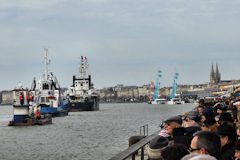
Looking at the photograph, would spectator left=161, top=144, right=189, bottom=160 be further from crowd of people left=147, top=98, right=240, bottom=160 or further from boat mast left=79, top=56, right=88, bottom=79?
boat mast left=79, top=56, right=88, bottom=79

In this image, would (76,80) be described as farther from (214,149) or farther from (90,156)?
(214,149)

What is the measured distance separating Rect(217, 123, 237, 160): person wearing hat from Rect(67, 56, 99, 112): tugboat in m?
123

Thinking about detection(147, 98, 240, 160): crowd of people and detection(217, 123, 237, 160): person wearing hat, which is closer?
detection(147, 98, 240, 160): crowd of people

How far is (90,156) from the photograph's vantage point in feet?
92.3

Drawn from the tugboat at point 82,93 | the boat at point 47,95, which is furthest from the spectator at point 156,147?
the tugboat at point 82,93

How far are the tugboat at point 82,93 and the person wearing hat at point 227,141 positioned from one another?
403ft

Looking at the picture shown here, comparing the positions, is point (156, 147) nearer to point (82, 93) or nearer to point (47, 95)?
point (47, 95)

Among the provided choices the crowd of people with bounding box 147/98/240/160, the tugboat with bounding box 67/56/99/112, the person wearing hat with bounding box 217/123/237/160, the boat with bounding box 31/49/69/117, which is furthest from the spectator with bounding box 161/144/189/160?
the tugboat with bounding box 67/56/99/112

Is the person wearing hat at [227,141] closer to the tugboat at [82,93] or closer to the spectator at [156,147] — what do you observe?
the spectator at [156,147]

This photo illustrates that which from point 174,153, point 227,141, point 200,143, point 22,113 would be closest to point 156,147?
point 227,141

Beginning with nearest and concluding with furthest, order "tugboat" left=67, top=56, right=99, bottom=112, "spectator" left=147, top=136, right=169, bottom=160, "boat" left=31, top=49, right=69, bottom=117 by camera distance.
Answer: "spectator" left=147, top=136, right=169, bottom=160 < "boat" left=31, top=49, right=69, bottom=117 < "tugboat" left=67, top=56, right=99, bottom=112

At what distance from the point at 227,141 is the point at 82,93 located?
127110 millimetres

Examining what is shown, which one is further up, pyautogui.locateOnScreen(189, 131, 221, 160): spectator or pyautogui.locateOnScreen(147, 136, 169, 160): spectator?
pyautogui.locateOnScreen(189, 131, 221, 160): spectator

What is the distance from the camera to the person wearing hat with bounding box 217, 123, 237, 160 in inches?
252
